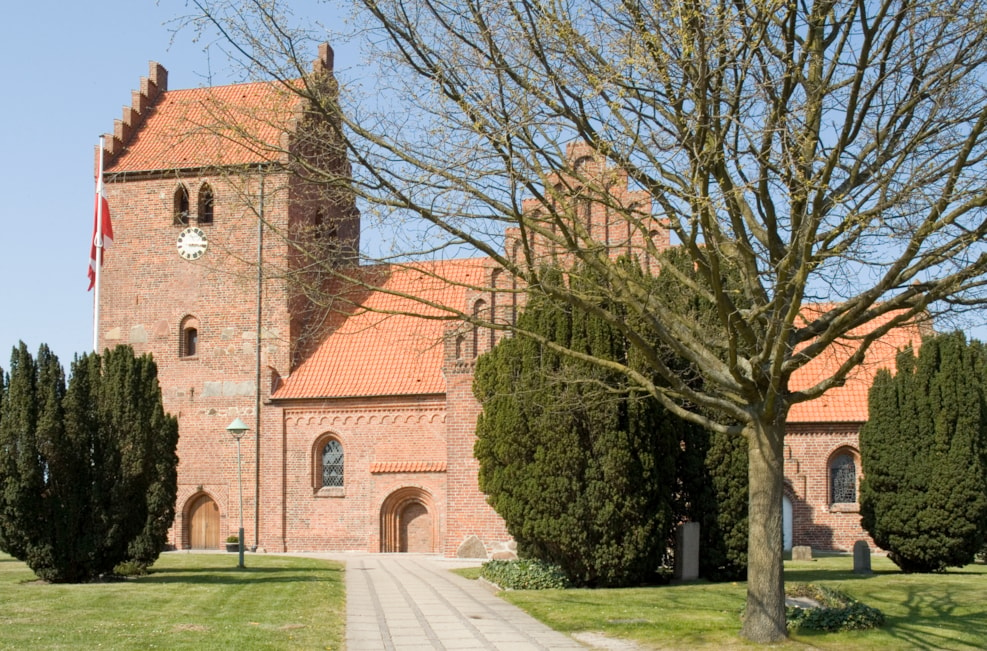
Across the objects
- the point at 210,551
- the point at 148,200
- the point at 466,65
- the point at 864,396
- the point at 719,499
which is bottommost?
the point at 210,551

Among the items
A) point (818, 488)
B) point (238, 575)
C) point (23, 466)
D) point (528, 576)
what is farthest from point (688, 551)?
point (23, 466)

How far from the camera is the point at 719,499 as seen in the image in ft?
65.5

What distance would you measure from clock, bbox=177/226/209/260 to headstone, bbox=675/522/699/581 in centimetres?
1952

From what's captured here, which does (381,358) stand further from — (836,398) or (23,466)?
(23,466)

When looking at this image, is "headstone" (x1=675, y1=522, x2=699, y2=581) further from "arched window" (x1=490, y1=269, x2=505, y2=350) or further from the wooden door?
the wooden door

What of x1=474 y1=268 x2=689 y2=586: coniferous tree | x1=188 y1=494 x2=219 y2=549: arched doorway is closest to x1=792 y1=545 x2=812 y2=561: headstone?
x1=474 y1=268 x2=689 y2=586: coniferous tree

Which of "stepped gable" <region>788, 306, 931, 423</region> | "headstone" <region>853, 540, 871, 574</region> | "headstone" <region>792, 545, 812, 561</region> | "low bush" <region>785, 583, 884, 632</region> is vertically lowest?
"headstone" <region>792, 545, 812, 561</region>

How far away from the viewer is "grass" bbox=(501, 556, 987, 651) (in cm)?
1181

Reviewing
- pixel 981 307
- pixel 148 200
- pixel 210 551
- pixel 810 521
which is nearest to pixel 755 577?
pixel 981 307

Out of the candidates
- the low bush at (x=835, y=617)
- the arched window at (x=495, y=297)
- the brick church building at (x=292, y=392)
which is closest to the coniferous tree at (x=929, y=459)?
the brick church building at (x=292, y=392)

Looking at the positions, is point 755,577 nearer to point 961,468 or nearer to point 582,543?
point 582,543

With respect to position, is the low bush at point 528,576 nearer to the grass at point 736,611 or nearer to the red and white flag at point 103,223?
the grass at point 736,611

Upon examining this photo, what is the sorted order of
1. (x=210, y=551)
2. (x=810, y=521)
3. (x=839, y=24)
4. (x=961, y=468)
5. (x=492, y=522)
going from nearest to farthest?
1. (x=839, y=24)
2. (x=961, y=468)
3. (x=492, y=522)
4. (x=810, y=521)
5. (x=210, y=551)

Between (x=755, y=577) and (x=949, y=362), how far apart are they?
40.9ft
